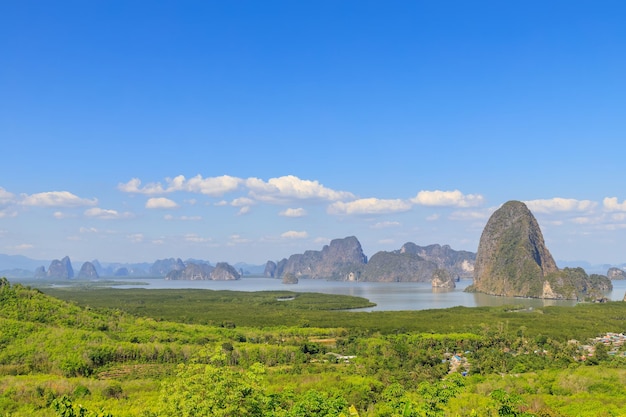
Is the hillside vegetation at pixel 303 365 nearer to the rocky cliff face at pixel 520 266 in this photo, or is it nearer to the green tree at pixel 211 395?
the green tree at pixel 211 395

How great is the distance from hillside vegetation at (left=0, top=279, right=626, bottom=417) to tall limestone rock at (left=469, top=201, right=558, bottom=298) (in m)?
49.5

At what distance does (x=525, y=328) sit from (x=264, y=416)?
54.5 m

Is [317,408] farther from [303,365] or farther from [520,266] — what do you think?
[520,266]

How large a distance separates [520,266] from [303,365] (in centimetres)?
10814

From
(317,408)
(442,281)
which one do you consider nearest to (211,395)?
(317,408)

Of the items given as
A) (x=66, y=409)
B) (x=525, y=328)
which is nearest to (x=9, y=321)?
(x=66, y=409)

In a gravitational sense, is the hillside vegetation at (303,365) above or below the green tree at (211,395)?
below

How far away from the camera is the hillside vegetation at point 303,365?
22.8 meters

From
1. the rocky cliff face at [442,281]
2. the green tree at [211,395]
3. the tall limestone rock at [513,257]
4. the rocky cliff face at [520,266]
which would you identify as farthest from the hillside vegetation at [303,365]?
the rocky cliff face at [442,281]

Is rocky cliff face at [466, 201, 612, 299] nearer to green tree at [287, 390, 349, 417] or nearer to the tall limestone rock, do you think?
the tall limestone rock

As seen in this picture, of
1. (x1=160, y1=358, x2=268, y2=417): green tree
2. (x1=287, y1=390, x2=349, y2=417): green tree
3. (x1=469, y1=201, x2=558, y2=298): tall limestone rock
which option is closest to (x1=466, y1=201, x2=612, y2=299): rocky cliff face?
(x1=469, y1=201, x2=558, y2=298): tall limestone rock

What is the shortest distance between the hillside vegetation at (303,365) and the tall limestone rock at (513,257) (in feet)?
162

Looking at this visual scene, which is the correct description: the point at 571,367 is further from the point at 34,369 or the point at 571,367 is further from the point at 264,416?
the point at 34,369

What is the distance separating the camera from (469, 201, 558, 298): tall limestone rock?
130500mm
